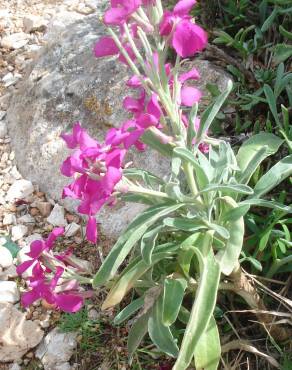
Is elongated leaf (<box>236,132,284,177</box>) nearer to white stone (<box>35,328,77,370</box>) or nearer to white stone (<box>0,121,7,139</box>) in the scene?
white stone (<box>35,328,77,370</box>)

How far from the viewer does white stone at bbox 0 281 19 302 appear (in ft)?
7.18

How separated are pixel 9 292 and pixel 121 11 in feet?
4.08

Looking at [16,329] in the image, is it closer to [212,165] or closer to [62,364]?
[62,364]

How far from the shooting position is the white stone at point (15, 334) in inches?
81.0

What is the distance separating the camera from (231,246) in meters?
1.49

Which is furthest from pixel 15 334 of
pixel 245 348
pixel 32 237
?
pixel 245 348

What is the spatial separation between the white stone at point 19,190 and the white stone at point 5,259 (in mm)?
301

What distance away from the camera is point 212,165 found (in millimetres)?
1679

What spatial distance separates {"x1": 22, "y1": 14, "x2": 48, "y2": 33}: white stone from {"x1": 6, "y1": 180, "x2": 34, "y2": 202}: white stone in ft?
3.42

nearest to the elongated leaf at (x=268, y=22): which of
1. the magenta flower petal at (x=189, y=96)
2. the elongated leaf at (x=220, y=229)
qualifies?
the magenta flower petal at (x=189, y=96)

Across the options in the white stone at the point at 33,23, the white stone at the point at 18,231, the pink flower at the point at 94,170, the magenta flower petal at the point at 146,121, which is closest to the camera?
the pink flower at the point at 94,170

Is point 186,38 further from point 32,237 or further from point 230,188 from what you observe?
point 32,237

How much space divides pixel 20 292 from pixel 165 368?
68cm

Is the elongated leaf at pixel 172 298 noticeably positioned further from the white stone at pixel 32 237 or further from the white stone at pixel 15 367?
the white stone at pixel 32 237
